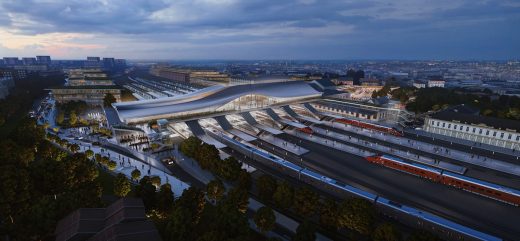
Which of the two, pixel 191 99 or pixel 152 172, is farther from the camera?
pixel 191 99

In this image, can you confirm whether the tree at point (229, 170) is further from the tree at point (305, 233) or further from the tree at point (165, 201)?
the tree at point (305, 233)

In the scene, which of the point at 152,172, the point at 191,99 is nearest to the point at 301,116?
the point at 191,99

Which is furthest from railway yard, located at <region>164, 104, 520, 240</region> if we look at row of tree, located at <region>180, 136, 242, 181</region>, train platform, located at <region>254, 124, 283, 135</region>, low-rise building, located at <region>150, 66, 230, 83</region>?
low-rise building, located at <region>150, 66, 230, 83</region>

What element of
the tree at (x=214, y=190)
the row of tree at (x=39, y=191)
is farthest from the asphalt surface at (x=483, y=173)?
the row of tree at (x=39, y=191)

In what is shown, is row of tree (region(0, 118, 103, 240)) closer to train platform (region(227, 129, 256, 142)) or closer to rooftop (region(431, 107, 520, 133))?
train platform (region(227, 129, 256, 142))

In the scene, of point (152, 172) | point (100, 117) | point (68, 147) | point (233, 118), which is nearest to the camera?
point (152, 172)

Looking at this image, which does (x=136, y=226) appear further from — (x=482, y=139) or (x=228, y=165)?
(x=482, y=139)
